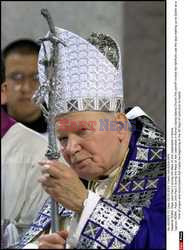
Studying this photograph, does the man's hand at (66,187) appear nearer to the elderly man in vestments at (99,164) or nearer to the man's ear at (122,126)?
the elderly man in vestments at (99,164)

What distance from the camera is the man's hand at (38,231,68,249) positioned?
1310 mm

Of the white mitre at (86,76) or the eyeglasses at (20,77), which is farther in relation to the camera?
the eyeglasses at (20,77)

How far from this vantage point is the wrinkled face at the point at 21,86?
4.77 feet

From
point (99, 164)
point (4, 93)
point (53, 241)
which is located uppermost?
point (4, 93)

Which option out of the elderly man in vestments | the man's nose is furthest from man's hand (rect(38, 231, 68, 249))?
the man's nose

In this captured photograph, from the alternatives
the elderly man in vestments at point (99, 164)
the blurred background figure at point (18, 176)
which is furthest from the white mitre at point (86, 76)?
the blurred background figure at point (18, 176)

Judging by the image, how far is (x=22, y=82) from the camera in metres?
1.50

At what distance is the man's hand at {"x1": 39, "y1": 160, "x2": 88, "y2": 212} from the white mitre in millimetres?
96

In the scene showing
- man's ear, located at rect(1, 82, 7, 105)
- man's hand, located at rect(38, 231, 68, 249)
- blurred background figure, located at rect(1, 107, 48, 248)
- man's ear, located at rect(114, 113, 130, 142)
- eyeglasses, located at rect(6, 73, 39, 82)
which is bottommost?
man's hand, located at rect(38, 231, 68, 249)

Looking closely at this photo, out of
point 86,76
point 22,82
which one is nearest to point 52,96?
point 86,76

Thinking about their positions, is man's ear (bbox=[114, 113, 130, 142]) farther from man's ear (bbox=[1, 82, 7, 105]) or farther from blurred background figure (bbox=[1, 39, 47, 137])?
man's ear (bbox=[1, 82, 7, 105])

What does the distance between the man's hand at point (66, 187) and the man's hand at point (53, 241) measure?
0.05m

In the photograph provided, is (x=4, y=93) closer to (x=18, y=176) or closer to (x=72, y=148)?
(x=18, y=176)

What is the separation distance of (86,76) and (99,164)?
0.14 metres
